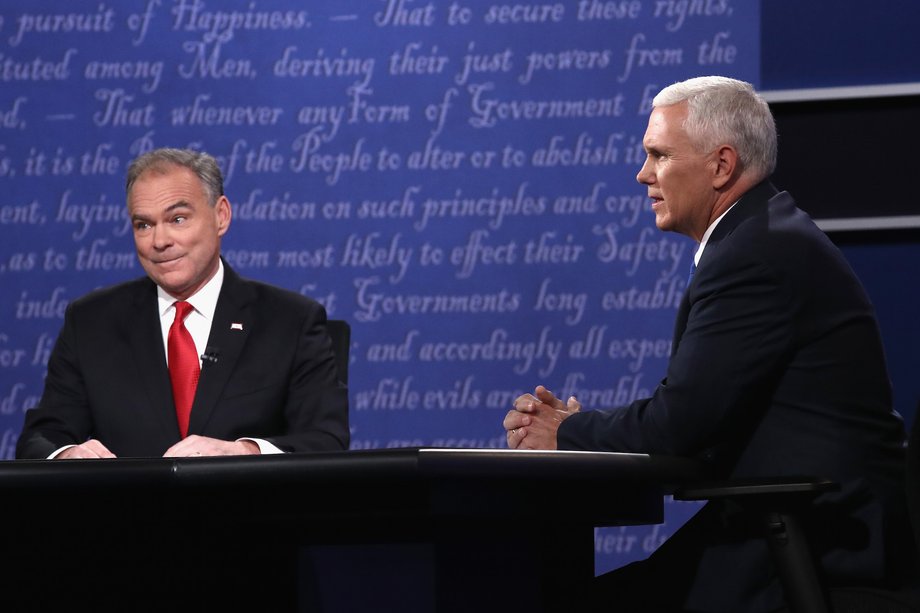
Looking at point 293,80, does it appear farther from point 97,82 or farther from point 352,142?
point 97,82

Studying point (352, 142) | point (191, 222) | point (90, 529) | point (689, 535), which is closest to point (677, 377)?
point (689, 535)

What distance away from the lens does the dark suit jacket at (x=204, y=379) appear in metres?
2.59

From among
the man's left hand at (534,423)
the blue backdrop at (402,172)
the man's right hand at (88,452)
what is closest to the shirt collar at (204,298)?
the man's right hand at (88,452)

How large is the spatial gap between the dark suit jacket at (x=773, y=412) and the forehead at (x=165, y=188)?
124 centimetres

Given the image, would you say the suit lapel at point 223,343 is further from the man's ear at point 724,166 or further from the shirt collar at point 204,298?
the man's ear at point 724,166

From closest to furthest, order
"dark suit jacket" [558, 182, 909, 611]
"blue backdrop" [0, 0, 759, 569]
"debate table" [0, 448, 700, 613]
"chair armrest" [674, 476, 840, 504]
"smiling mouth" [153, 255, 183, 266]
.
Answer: "debate table" [0, 448, 700, 613] → "chair armrest" [674, 476, 840, 504] → "dark suit jacket" [558, 182, 909, 611] → "smiling mouth" [153, 255, 183, 266] → "blue backdrop" [0, 0, 759, 569]

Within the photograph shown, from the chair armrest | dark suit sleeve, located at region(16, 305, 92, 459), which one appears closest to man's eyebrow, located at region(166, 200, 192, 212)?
dark suit sleeve, located at region(16, 305, 92, 459)

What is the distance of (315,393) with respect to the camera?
2689mm

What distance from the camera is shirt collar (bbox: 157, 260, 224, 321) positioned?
277 centimetres

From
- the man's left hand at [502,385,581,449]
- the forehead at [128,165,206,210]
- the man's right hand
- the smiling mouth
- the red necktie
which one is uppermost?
the forehead at [128,165,206,210]

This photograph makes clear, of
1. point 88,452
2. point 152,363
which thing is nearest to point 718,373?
point 88,452

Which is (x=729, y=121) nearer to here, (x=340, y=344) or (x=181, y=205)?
(x=340, y=344)

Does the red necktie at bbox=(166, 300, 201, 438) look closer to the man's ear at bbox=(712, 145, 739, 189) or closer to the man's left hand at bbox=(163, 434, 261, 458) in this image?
the man's left hand at bbox=(163, 434, 261, 458)

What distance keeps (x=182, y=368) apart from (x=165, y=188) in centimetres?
43
